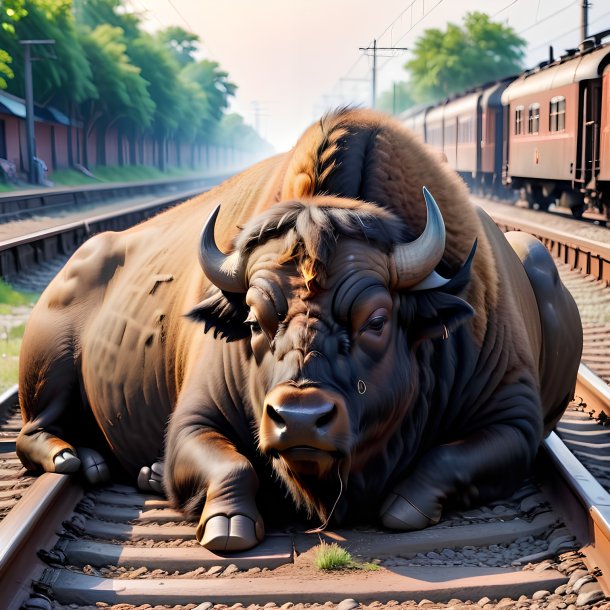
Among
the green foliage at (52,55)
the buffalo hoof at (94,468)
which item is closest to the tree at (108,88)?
the green foliage at (52,55)

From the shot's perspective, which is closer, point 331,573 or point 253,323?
point 331,573

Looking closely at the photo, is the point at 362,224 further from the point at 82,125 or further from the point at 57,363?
the point at 82,125

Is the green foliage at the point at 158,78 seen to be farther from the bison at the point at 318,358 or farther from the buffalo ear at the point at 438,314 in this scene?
the buffalo ear at the point at 438,314

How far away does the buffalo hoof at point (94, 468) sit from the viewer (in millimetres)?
5070

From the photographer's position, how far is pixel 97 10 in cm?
8219

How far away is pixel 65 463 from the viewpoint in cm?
506

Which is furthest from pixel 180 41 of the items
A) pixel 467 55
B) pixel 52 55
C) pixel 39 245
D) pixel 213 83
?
pixel 39 245

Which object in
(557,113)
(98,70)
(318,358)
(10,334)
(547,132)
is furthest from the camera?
(98,70)

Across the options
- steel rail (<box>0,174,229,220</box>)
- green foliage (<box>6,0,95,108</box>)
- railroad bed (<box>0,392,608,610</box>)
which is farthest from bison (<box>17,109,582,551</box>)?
green foliage (<box>6,0,95,108</box>)

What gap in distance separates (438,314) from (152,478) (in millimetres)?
1735

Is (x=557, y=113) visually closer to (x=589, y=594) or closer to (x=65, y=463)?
(x=65, y=463)

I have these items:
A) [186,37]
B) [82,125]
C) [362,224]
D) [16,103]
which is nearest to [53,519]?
[362,224]

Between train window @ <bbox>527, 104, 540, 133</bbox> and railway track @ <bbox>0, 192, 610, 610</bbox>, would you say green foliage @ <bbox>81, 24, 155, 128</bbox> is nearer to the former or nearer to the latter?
train window @ <bbox>527, 104, 540, 133</bbox>

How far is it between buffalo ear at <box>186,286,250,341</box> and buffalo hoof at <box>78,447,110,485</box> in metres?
1.21
